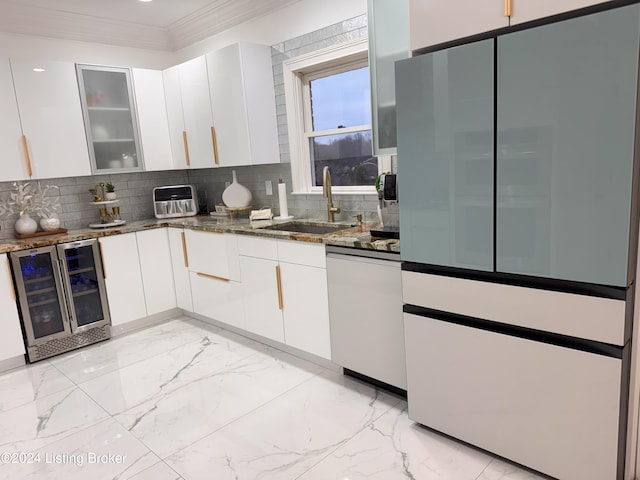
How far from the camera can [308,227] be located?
3.38 metres

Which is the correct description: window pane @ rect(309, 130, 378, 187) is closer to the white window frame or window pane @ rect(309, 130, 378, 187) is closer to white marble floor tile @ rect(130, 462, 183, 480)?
the white window frame

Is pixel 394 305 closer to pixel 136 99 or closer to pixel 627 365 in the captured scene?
pixel 627 365

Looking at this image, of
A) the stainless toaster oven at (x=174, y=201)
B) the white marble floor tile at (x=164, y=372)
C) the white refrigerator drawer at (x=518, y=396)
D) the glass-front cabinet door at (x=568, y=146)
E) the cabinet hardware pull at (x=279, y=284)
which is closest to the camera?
the glass-front cabinet door at (x=568, y=146)

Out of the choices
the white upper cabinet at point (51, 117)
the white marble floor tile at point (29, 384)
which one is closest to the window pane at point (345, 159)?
the white upper cabinet at point (51, 117)

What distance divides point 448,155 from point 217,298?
2.38 meters

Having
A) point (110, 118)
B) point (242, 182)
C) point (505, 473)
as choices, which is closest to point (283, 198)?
point (242, 182)

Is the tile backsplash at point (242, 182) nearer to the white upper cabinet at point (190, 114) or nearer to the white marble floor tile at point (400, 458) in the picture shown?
the white upper cabinet at point (190, 114)

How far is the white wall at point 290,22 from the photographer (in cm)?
296

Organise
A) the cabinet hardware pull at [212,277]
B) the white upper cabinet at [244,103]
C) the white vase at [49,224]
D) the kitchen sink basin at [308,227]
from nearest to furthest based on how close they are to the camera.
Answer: the kitchen sink basin at [308,227] → the white upper cabinet at [244,103] → the cabinet hardware pull at [212,277] → the white vase at [49,224]

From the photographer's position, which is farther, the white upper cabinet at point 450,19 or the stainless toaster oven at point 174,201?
the stainless toaster oven at point 174,201

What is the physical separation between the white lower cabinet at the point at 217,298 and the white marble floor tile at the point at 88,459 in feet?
4.08

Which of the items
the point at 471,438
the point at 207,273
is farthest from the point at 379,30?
the point at 207,273

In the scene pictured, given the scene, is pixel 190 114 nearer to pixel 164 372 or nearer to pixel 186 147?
pixel 186 147

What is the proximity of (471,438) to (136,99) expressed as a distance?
3.75 meters
